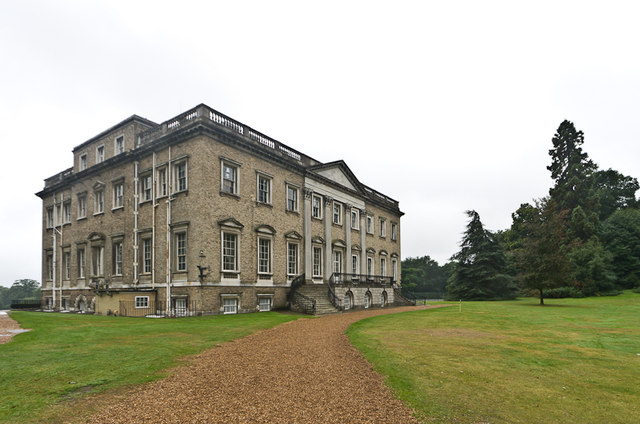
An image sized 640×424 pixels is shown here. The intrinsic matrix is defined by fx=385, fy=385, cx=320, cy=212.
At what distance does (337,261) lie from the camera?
1379 inches

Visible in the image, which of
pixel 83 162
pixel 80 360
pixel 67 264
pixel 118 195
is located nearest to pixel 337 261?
pixel 118 195

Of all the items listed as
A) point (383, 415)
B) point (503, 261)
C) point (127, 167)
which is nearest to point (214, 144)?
point (127, 167)

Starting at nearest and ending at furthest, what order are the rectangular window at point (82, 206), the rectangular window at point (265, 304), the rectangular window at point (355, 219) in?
the rectangular window at point (265, 304) < the rectangular window at point (82, 206) < the rectangular window at point (355, 219)

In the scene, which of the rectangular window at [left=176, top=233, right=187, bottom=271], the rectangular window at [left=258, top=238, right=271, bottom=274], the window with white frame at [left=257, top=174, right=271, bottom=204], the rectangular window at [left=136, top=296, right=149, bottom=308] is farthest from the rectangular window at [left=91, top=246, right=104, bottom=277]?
the window with white frame at [left=257, top=174, right=271, bottom=204]

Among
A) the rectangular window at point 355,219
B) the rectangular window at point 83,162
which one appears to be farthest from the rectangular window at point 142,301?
the rectangular window at point 355,219

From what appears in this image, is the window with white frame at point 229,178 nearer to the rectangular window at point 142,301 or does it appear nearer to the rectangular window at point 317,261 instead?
the rectangular window at point 142,301

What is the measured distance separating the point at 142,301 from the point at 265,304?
7540 mm

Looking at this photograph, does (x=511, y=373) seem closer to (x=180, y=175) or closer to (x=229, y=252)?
(x=229, y=252)

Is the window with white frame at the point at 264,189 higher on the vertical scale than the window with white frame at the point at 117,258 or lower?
higher

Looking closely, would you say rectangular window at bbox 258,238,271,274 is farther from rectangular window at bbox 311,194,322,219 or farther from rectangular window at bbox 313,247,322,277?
rectangular window at bbox 311,194,322,219

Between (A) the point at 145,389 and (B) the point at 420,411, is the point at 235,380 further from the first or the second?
(B) the point at 420,411

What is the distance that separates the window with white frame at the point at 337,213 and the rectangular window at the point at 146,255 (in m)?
→ 15.8

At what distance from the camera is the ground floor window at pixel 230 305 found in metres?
22.9

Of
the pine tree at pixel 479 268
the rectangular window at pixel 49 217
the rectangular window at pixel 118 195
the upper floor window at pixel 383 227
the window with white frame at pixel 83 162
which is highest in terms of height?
the window with white frame at pixel 83 162
